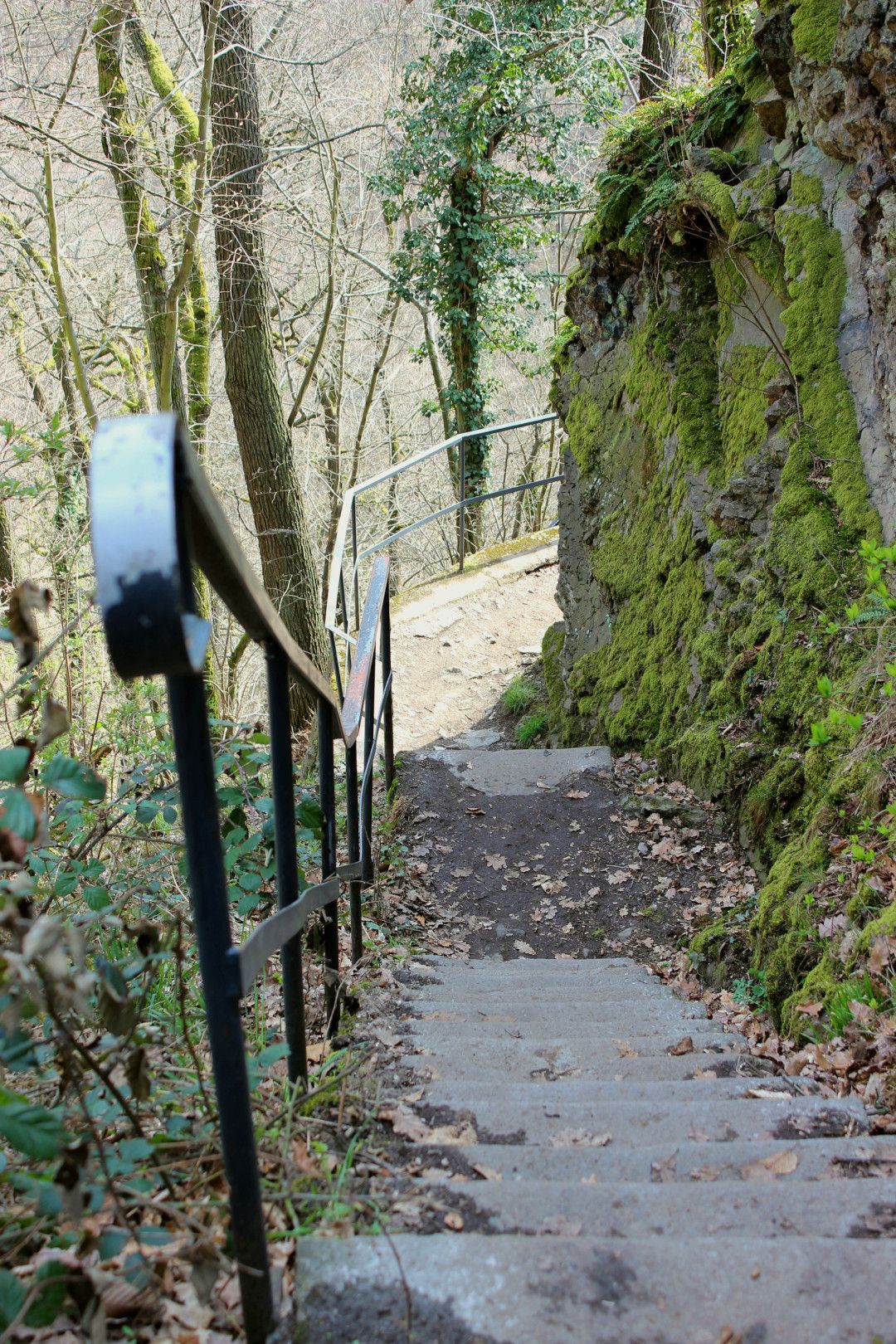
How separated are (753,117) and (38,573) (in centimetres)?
821

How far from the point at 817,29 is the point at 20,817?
4.84 meters

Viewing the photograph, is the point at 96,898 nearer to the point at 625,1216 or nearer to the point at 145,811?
the point at 145,811

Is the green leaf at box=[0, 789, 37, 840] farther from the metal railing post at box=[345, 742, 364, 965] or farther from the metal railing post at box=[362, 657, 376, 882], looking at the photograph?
the metal railing post at box=[362, 657, 376, 882]

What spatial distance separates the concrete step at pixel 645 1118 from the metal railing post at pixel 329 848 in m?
0.46

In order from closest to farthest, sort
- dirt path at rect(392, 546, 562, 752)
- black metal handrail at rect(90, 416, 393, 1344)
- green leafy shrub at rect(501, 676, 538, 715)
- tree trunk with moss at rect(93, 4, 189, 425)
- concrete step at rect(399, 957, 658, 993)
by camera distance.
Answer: black metal handrail at rect(90, 416, 393, 1344)
concrete step at rect(399, 957, 658, 993)
tree trunk with moss at rect(93, 4, 189, 425)
green leafy shrub at rect(501, 676, 538, 715)
dirt path at rect(392, 546, 562, 752)

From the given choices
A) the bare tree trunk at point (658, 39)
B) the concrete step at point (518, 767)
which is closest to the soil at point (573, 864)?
the concrete step at point (518, 767)

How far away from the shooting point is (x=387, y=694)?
5703 millimetres

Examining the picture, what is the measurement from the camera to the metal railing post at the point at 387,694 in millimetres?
5625

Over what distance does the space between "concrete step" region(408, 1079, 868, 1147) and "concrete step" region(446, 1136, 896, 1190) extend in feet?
0.28

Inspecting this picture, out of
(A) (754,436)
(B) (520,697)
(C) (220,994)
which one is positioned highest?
(A) (754,436)

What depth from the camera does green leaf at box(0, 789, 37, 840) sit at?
4.48 ft

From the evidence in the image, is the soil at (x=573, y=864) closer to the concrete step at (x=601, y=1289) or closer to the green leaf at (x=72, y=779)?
the concrete step at (x=601, y=1289)

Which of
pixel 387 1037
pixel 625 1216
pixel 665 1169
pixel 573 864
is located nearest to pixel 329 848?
pixel 387 1037

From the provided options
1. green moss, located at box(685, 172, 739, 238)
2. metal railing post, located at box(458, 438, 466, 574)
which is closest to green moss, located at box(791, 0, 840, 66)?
green moss, located at box(685, 172, 739, 238)
